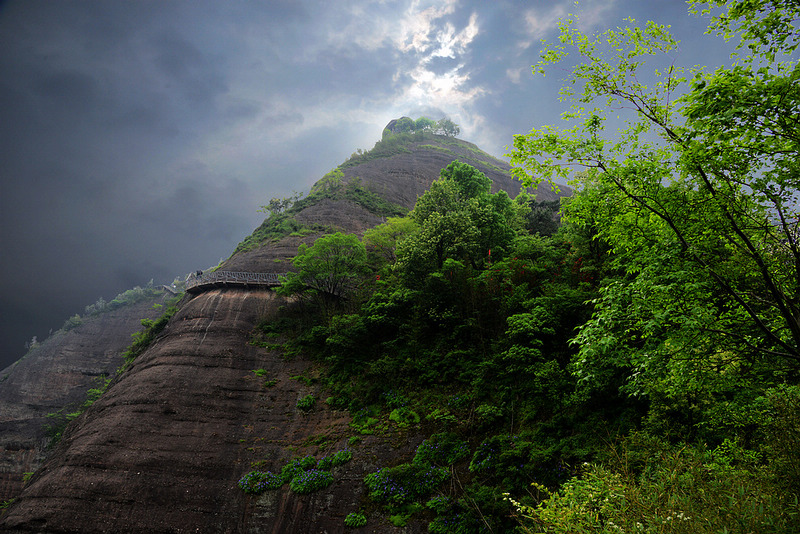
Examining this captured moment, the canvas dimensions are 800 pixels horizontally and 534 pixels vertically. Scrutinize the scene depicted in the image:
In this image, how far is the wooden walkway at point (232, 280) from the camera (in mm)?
26484

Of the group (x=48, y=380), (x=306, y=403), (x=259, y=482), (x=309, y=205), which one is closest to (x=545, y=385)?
(x=306, y=403)

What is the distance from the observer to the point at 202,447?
15.5 metres

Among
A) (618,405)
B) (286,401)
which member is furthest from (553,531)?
(286,401)

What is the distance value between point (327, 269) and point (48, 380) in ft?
178

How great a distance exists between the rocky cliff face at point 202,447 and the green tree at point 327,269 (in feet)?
12.9

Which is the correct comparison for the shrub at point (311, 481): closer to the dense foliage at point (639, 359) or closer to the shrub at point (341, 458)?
the shrub at point (341, 458)

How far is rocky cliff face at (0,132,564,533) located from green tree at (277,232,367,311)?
155 inches

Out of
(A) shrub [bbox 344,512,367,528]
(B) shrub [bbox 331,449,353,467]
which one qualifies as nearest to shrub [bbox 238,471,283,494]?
(B) shrub [bbox 331,449,353,467]

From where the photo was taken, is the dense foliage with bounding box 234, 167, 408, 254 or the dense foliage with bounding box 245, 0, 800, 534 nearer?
the dense foliage with bounding box 245, 0, 800, 534

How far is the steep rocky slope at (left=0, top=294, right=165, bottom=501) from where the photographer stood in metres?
37.9

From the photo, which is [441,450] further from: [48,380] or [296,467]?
[48,380]

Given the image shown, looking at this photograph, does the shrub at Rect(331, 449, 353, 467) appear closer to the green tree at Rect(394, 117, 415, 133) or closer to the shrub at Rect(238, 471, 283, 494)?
the shrub at Rect(238, 471, 283, 494)

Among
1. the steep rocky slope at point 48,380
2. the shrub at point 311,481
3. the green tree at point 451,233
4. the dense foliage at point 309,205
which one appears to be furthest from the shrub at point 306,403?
the steep rocky slope at point 48,380

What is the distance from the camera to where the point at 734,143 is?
4672 mm
